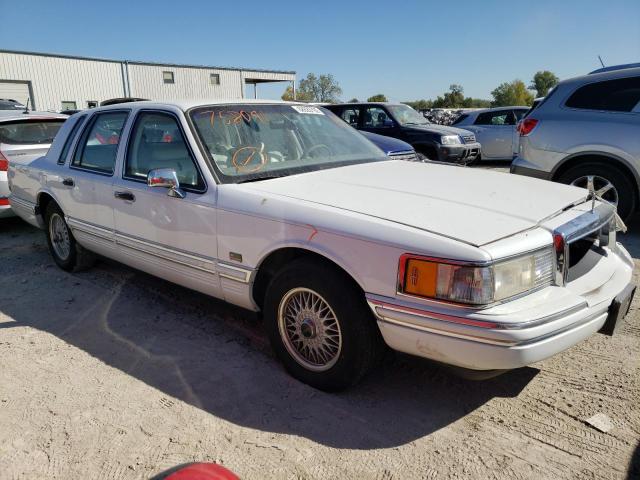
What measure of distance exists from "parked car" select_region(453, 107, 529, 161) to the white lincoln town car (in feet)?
31.6

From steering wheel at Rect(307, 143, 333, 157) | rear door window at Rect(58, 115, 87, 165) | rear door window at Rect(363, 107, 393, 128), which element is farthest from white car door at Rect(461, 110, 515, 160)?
rear door window at Rect(58, 115, 87, 165)

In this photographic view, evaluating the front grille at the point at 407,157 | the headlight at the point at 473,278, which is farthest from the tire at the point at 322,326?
the front grille at the point at 407,157

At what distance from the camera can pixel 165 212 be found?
351 centimetres

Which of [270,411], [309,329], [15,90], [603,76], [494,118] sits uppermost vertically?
[15,90]

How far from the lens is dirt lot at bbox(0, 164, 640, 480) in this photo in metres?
2.37

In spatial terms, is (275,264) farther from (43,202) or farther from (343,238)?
(43,202)

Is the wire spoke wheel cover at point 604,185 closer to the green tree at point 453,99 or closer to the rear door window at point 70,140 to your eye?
the rear door window at point 70,140

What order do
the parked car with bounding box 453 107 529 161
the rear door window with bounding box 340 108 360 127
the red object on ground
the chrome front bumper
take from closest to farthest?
the red object on ground
the chrome front bumper
the rear door window with bounding box 340 108 360 127
the parked car with bounding box 453 107 529 161

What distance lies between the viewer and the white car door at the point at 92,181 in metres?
4.15

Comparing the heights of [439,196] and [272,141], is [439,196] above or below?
below

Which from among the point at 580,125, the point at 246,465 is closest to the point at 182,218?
the point at 246,465

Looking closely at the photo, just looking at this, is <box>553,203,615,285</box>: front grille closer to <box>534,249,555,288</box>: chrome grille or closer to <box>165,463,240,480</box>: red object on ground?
<box>534,249,555,288</box>: chrome grille

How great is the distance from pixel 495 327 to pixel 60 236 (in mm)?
4446

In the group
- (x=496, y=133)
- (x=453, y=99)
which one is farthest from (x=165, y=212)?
(x=453, y=99)
